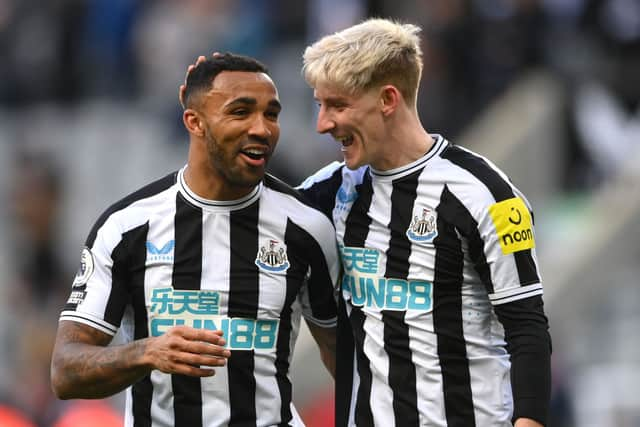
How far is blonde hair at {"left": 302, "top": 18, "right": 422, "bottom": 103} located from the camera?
5566 millimetres

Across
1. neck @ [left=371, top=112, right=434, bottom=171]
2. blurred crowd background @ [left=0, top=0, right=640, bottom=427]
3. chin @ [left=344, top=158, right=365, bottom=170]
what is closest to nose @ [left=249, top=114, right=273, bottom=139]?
chin @ [left=344, top=158, right=365, bottom=170]

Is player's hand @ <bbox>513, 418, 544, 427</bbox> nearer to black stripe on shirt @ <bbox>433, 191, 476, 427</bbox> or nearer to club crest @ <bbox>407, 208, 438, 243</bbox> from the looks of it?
black stripe on shirt @ <bbox>433, 191, 476, 427</bbox>

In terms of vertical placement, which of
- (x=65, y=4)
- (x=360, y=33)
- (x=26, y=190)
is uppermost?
(x=65, y=4)

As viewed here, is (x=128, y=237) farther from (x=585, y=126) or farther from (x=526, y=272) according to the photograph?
(x=585, y=126)

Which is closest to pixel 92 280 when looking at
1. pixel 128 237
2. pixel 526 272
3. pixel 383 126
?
pixel 128 237

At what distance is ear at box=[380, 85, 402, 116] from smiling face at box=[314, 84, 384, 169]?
0.06 feet

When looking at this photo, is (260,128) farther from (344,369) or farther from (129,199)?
(344,369)

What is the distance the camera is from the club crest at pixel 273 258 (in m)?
5.72

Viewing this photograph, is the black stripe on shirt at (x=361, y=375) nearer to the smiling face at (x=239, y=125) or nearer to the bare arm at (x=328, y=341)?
the bare arm at (x=328, y=341)

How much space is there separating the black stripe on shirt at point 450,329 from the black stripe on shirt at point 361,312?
0.31m

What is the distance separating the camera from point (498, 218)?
5414 millimetres

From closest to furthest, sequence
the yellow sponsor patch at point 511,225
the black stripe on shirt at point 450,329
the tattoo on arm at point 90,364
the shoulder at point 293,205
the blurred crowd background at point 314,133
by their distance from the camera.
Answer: the tattoo on arm at point 90,364
the yellow sponsor patch at point 511,225
the black stripe on shirt at point 450,329
the shoulder at point 293,205
the blurred crowd background at point 314,133

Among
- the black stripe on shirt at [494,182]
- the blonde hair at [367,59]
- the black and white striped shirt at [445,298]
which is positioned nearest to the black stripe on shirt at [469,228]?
the black and white striped shirt at [445,298]

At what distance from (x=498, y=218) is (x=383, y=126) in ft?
1.89
